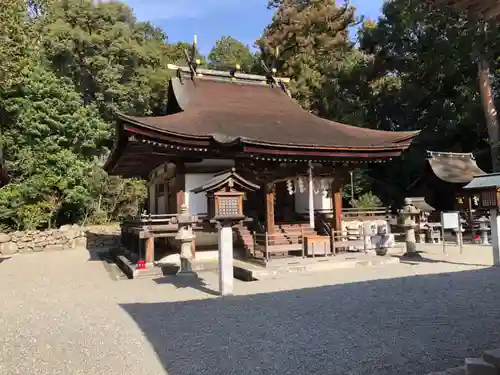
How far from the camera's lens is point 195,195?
436 inches

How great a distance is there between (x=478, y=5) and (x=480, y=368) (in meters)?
2.54

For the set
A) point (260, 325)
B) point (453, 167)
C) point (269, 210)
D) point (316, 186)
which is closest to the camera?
point (260, 325)

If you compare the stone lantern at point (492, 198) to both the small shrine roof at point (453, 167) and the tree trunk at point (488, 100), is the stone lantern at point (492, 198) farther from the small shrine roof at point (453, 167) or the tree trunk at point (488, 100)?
the tree trunk at point (488, 100)

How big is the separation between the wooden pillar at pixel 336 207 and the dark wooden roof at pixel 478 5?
349 inches

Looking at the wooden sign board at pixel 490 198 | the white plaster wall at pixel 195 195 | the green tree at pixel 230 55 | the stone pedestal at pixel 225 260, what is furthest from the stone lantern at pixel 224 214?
the green tree at pixel 230 55

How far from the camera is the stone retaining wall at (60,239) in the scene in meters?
16.8

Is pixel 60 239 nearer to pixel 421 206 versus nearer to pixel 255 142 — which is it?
pixel 255 142

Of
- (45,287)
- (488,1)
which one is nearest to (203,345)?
(488,1)

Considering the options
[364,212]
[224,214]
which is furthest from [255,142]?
[364,212]

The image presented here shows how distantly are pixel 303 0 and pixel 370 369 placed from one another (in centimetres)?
2775

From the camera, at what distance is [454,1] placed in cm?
291

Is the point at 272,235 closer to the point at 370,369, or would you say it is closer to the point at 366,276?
A: the point at 366,276

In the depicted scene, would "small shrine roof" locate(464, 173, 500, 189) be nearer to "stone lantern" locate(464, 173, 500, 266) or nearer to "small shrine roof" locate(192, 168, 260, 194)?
"stone lantern" locate(464, 173, 500, 266)

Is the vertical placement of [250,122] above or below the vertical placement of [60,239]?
above
